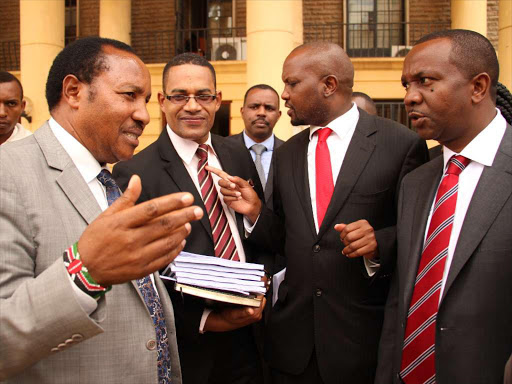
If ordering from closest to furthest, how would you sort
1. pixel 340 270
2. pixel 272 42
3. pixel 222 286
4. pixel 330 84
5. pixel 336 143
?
pixel 222 286
pixel 340 270
pixel 336 143
pixel 330 84
pixel 272 42

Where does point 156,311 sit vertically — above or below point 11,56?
below

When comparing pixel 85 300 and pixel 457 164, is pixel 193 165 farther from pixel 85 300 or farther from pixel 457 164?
pixel 85 300

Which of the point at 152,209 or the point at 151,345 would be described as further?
the point at 151,345

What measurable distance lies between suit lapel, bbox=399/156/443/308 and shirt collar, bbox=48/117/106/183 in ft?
4.45

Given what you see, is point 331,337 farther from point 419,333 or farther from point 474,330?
point 474,330

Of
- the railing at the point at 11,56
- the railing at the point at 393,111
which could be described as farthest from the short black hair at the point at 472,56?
the railing at the point at 11,56

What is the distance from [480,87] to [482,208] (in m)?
0.58

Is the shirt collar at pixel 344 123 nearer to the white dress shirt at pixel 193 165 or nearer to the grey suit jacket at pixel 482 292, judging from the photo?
the white dress shirt at pixel 193 165

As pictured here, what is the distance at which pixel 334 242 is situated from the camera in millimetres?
2680

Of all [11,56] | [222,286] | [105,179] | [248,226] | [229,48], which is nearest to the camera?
[105,179]

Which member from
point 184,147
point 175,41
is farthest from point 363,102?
point 175,41

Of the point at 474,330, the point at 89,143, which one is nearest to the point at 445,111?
the point at 474,330

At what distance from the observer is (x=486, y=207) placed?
1.94 meters

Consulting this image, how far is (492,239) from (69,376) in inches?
61.2
